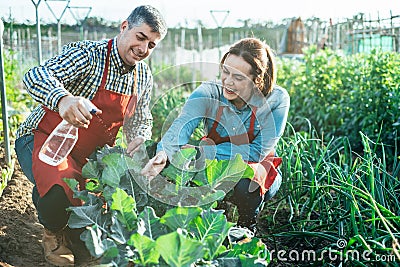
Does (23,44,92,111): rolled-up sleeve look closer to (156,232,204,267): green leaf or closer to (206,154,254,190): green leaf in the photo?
(206,154,254,190): green leaf

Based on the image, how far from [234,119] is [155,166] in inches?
22.2

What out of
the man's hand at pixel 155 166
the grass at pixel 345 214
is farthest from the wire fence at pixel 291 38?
the man's hand at pixel 155 166

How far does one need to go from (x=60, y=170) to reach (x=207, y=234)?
2.69 feet

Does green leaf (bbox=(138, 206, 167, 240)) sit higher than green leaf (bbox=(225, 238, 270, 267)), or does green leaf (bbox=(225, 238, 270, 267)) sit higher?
green leaf (bbox=(138, 206, 167, 240))

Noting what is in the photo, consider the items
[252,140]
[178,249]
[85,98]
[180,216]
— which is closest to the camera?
[178,249]

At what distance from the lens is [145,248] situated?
4.37ft

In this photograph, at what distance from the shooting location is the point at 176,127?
2248mm

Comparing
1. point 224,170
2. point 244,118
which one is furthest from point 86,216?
point 244,118

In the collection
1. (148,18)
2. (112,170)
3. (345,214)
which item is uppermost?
(148,18)

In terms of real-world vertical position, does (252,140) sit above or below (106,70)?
below

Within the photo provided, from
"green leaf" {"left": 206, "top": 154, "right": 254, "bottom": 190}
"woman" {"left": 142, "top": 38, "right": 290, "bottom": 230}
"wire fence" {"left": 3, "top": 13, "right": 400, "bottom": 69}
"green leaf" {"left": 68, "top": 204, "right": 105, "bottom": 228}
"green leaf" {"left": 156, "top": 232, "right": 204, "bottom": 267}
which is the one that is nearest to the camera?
"green leaf" {"left": 156, "top": 232, "right": 204, "bottom": 267}

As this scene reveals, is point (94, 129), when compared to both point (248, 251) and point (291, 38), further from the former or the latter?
point (291, 38)

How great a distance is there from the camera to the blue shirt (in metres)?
2.27

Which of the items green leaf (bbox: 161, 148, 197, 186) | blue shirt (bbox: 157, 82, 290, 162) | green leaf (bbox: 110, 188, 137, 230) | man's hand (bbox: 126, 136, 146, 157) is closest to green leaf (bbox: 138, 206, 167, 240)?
green leaf (bbox: 110, 188, 137, 230)
